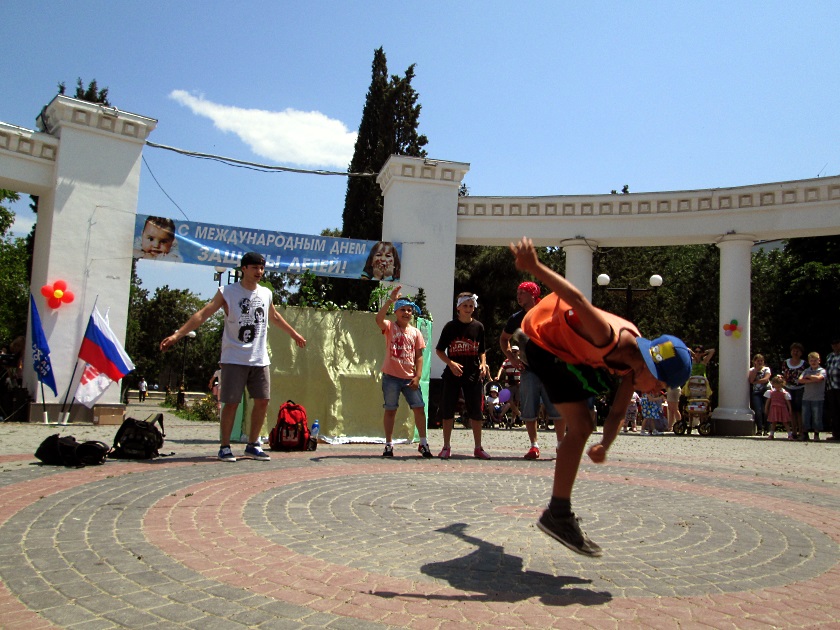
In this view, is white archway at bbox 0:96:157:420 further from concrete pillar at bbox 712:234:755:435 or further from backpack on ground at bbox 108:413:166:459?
concrete pillar at bbox 712:234:755:435

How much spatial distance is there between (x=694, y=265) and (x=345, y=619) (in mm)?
37781

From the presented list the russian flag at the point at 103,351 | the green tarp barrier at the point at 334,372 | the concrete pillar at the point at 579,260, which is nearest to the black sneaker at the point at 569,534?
the green tarp barrier at the point at 334,372

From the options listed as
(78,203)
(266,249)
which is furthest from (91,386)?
(266,249)

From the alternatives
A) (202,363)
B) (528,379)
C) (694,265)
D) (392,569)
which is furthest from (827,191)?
(202,363)

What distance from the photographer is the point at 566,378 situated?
377cm

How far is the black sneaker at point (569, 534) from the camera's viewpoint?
11.4 ft

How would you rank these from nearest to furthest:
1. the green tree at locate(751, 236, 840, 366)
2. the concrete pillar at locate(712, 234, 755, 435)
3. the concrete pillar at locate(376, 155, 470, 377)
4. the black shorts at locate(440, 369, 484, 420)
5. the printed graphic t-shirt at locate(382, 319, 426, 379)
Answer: the black shorts at locate(440, 369, 484, 420)
the printed graphic t-shirt at locate(382, 319, 426, 379)
the concrete pillar at locate(712, 234, 755, 435)
the concrete pillar at locate(376, 155, 470, 377)
the green tree at locate(751, 236, 840, 366)

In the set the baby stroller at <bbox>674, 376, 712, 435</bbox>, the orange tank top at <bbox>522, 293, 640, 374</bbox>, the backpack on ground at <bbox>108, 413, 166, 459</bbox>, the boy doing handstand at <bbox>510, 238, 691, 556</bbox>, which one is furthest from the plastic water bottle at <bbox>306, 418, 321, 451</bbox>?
the baby stroller at <bbox>674, 376, 712, 435</bbox>

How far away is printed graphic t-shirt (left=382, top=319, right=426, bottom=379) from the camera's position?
8.25 meters

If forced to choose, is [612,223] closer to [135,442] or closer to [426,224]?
[426,224]

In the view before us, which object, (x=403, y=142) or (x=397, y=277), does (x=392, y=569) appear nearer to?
(x=397, y=277)

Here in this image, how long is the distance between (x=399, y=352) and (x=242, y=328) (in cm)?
205

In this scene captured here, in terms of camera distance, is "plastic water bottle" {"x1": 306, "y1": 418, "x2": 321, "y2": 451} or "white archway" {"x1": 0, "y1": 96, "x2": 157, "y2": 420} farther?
"white archway" {"x1": 0, "y1": 96, "x2": 157, "y2": 420}

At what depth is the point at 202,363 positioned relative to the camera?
70375 mm
